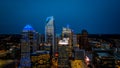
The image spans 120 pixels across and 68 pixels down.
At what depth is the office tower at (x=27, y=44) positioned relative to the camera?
34031 mm

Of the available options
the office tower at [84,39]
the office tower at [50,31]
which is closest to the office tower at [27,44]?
the office tower at [50,31]

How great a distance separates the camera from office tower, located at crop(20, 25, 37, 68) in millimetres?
34031

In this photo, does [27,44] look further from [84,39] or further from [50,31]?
[84,39]

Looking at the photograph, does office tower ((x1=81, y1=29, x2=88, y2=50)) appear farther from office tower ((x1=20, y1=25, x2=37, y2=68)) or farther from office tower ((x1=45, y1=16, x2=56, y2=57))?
office tower ((x1=20, y1=25, x2=37, y2=68))

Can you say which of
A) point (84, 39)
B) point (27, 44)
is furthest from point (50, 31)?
point (27, 44)

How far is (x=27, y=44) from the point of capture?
37.3 m

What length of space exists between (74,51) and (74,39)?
7.36m

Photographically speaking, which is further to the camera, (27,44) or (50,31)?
(50,31)

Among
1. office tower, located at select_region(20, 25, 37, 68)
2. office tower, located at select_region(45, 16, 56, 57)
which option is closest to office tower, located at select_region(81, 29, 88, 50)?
office tower, located at select_region(45, 16, 56, 57)

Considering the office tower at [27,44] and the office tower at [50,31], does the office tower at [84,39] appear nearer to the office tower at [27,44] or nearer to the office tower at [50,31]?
the office tower at [50,31]

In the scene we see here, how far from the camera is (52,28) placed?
169ft

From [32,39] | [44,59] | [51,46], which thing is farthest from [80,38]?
[44,59]

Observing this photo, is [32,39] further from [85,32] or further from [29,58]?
[85,32]

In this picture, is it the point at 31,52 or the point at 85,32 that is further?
the point at 85,32
